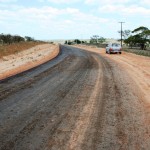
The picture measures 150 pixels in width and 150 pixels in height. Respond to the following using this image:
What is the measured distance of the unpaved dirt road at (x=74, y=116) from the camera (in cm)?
660

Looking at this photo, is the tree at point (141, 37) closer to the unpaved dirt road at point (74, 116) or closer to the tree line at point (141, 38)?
the tree line at point (141, 38)

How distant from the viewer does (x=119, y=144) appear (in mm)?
6480

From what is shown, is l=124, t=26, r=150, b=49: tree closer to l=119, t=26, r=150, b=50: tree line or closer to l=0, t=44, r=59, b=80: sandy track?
l=119, t=26, r=150, b=50: tree line

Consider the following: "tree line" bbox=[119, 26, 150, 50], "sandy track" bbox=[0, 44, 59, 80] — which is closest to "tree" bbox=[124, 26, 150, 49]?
"tree line" bbox=[119, 26, 150, 50]

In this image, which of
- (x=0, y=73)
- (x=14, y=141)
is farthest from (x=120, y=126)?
(x=0, y=73)

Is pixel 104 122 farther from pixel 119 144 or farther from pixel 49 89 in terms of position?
pixel 49 89

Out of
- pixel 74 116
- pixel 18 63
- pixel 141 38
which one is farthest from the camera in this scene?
pixel 141 38

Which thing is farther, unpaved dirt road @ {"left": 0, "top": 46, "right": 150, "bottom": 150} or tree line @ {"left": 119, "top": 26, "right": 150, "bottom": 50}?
tree line @ {"left": 119, "top": 26, "right": 150, "bottom": 50}

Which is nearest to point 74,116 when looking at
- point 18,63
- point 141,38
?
point 18,63

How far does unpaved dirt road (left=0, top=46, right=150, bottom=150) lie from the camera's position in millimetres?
6598

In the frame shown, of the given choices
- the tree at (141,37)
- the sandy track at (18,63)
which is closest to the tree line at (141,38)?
the tree at (141,37)

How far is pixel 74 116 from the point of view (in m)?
8.57

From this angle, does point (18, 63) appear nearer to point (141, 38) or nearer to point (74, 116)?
point (74, 116)

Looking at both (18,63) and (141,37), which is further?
(141,37)
